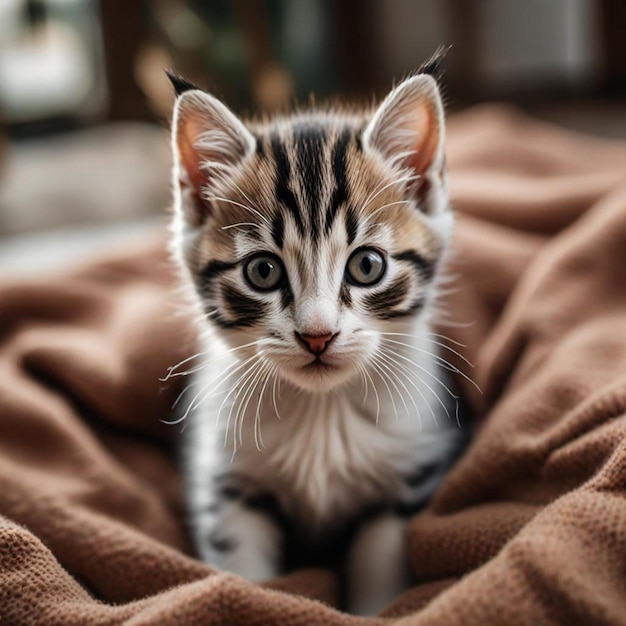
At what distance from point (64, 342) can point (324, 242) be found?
635 mm

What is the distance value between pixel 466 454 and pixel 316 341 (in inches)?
14.4

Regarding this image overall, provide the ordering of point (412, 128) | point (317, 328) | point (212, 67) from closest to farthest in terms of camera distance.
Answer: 1. point (317, 328)
2. point (412, 128)
3. point (212, 67)

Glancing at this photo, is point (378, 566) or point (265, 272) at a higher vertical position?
point (265, 272)

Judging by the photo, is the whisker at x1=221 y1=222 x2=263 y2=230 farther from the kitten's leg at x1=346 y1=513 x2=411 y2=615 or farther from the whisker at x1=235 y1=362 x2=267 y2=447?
the kitten's leg at x1=346 y1=513 x2=411 y2=615

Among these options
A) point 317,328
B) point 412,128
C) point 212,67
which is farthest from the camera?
point 212,67

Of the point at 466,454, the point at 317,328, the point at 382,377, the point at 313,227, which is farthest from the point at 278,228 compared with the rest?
the point at 466,454

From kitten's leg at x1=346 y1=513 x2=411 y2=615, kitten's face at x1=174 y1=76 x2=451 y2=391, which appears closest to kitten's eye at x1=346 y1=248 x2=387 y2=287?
kitten's face at x1=174 y1=76 x2=451 y2=391

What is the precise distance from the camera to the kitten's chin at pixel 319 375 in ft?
3.21

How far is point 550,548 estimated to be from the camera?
0.79m

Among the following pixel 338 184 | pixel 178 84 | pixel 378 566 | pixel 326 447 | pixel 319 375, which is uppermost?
pixel 178 84

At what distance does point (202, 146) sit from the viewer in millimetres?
1088

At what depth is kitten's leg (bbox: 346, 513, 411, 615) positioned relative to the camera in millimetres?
1060

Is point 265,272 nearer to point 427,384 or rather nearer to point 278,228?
point 278,228

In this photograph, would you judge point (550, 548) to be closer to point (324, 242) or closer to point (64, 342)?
point (324, 242)
